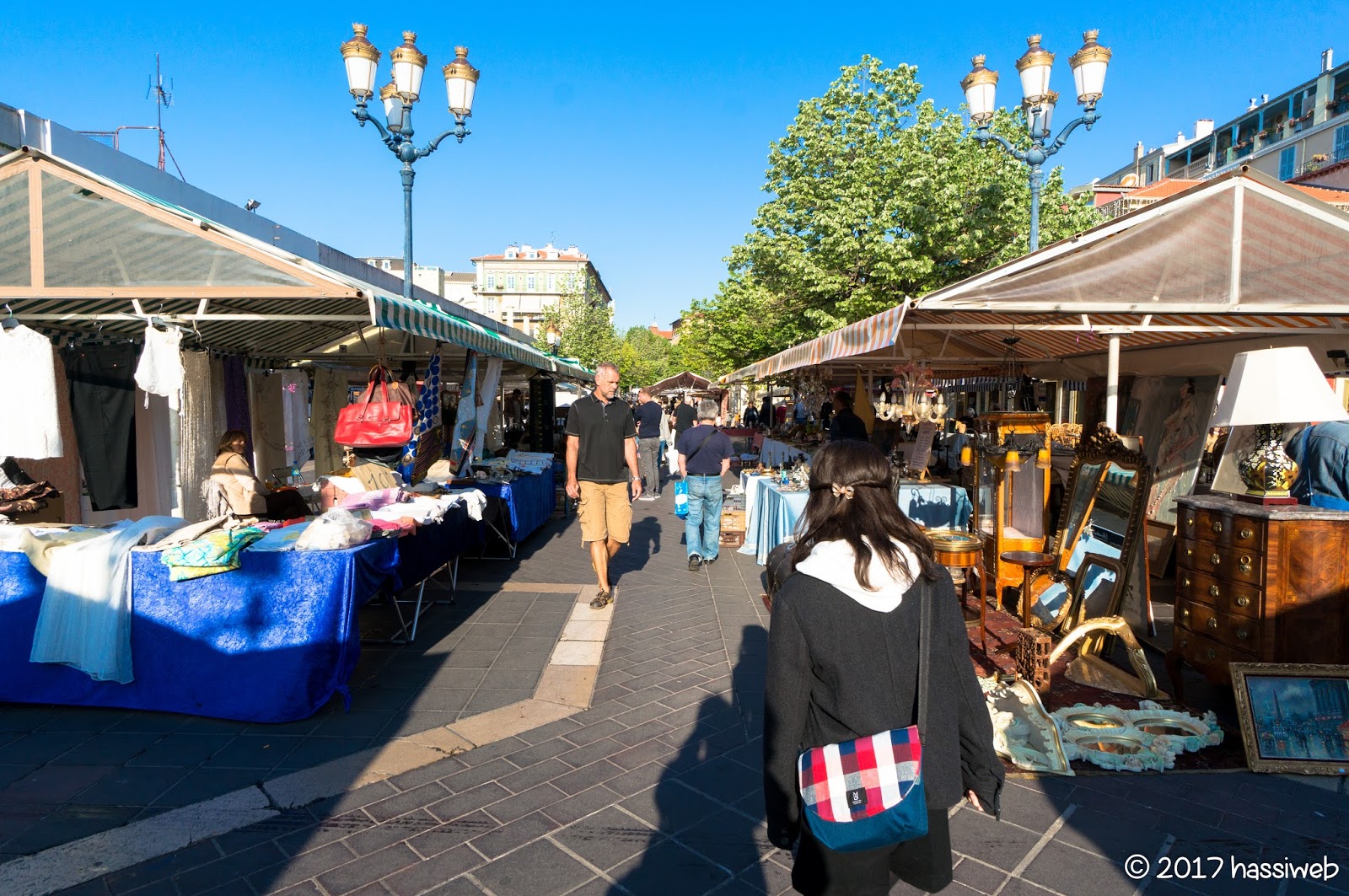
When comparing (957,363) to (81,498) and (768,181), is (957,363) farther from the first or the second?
(768,181)

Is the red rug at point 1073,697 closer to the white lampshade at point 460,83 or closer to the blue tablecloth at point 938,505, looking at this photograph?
the blue tablecloth at point 938,505

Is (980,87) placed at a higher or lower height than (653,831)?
higher

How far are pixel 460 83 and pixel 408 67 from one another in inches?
29.7

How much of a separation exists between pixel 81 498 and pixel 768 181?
57.6ft

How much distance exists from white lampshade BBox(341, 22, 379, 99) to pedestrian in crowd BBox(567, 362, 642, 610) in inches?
170

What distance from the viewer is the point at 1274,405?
371 centimetres

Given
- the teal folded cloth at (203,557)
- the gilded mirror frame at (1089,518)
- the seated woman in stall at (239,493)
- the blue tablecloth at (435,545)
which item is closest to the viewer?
the teal folded cloth at (203,557)

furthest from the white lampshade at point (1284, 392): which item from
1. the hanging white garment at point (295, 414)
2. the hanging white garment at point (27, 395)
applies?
the hanging white garment at point (295, 414)

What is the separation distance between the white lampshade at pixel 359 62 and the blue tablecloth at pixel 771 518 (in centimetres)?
601

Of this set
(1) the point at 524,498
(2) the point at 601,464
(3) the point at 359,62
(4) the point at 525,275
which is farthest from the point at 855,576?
(4) the point at 525,275

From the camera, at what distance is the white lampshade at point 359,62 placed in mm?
→ 7535

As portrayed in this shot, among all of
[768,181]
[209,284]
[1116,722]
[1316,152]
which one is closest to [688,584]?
[1116,722]

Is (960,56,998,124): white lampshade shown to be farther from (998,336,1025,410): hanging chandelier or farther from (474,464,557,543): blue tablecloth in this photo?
(474,464,557,543): blue tablecloth

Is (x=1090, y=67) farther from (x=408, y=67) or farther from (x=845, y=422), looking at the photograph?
(x=408, y=67)
